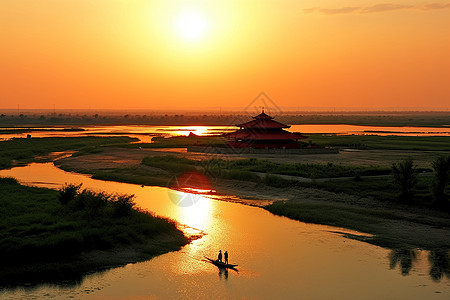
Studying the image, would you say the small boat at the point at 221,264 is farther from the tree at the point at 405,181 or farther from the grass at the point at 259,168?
the grass at the point at 259,168

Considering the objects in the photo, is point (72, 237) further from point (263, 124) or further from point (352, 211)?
point (263, 124)

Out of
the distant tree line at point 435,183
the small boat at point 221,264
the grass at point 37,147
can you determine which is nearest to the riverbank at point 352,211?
the distant tree line at point 435,183

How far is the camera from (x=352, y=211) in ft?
120

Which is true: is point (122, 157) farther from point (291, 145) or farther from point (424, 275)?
point (424, 275)

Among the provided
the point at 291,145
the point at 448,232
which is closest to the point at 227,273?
the point at 448,232

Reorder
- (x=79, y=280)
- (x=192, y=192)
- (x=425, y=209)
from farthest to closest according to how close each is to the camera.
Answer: (x=192, y=192)
(x=425, y=209)
(x=79, y=280)

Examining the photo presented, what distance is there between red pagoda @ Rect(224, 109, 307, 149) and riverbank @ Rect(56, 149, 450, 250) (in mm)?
23530

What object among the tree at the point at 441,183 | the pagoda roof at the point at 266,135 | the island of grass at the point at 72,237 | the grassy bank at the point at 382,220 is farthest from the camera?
the pagoda roof at the point at 266,135

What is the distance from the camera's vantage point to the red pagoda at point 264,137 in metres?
75.3

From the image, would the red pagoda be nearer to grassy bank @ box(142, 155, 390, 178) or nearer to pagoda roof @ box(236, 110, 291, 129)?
pagoda roof @ box(236, 110, 291, 129)

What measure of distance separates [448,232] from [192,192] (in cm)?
2398

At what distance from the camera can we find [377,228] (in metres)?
32.2

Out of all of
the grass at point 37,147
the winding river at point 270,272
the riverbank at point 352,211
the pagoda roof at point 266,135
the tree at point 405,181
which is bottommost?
the grass at point 37,147

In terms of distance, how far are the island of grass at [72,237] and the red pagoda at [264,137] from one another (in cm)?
4314
